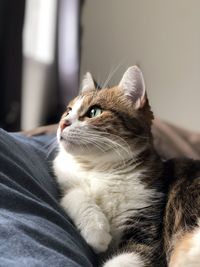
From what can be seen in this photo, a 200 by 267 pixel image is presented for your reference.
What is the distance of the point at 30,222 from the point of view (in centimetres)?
86

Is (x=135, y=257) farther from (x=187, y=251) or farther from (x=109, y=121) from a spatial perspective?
(x=109, y=121)

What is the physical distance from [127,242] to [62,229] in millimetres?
207

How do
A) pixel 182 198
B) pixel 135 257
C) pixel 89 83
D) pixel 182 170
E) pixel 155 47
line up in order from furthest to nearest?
pixel 155 47
pixel 89 83
pixel 182 170
pixel 182 198
pixel 135 257

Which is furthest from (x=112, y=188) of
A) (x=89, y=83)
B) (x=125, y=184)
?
(x=89, y=83)

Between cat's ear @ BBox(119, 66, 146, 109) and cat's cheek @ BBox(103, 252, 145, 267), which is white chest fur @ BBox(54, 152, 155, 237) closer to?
cat's cheek @ BBox(103, 252, 145, 267)

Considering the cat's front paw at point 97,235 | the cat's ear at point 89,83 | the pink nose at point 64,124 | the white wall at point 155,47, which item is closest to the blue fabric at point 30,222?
the cat's front paw at point 97,235

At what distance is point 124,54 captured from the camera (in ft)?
8.64

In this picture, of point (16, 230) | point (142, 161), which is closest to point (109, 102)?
point (142, 161)

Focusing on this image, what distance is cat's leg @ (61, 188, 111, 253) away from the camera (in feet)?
3.23

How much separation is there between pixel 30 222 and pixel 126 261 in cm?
24

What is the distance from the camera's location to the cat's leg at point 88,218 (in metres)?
0.98

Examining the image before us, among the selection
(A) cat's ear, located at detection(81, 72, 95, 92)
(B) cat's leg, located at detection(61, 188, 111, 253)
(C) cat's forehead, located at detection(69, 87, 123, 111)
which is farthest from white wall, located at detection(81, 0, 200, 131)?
(B) cat's leg, located at detection(61, 188, 111, 253)

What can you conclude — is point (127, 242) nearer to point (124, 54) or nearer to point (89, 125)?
point (89, 125)

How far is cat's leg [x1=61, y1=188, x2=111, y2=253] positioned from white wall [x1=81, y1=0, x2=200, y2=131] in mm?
1549
